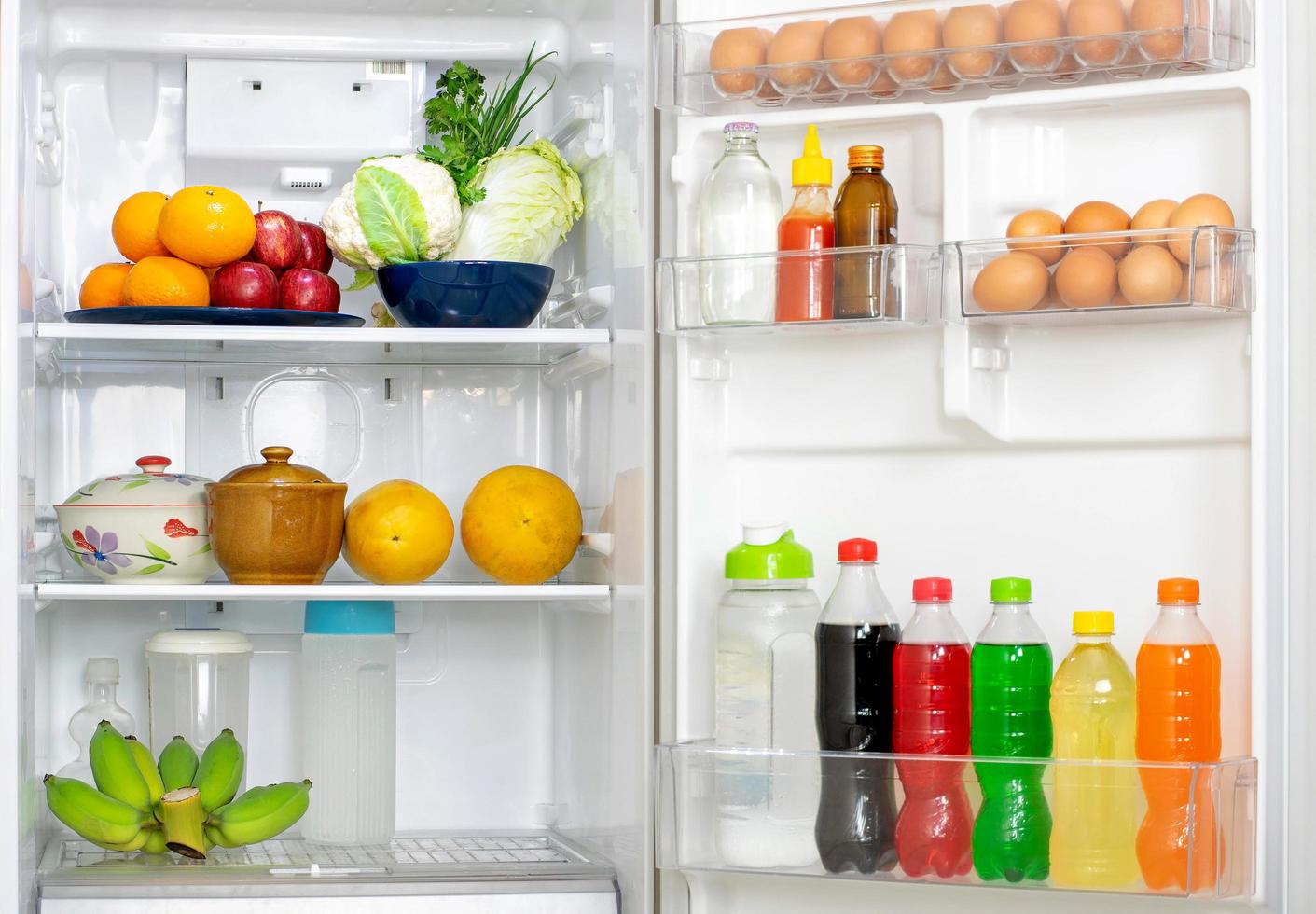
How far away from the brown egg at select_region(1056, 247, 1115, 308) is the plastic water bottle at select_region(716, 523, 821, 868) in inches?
14.3

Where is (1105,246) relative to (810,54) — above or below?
below

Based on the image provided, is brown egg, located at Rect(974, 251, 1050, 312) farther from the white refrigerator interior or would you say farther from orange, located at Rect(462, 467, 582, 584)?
orange, located at Rect(462, 467, 582, 584)

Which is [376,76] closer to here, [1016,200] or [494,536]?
[494,536]

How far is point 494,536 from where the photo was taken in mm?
1698

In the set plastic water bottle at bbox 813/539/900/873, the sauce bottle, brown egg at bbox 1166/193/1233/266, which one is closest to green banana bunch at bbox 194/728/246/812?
plastic water bottle at bbox 813/539/900/873

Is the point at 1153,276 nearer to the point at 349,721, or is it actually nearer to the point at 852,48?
the point at 852,48

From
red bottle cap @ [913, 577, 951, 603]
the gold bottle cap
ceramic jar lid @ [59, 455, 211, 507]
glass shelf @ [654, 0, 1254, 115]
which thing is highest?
glass shelf @ [654, 0, 1254, 115]

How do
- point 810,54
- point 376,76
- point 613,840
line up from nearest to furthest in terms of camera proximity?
point 810,54 < point 613,840 < point 376,76

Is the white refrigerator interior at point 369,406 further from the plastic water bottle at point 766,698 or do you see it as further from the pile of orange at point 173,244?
the plastic water bottle at point 766,698

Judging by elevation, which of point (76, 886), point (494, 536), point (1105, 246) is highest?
point (1105, 246)

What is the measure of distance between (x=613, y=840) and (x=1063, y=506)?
0.66 metres

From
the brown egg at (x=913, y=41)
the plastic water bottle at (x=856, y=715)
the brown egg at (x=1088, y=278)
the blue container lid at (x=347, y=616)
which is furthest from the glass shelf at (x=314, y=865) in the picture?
the brown egg at (x=913, y=41)

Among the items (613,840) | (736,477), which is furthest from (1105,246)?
(613,840)

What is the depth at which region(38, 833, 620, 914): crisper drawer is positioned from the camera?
1.51 m
